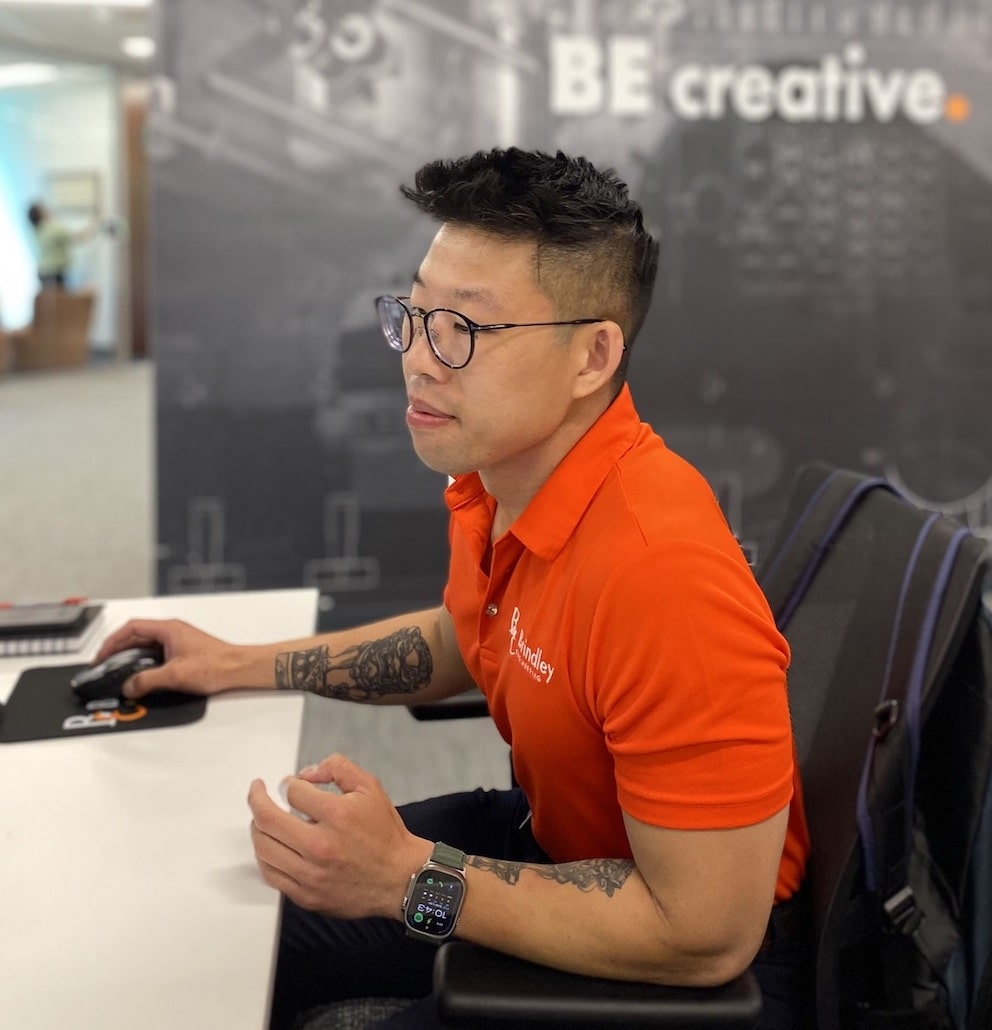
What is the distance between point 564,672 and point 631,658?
0.10 meters

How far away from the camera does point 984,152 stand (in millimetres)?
3426

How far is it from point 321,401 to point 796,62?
5.78ft

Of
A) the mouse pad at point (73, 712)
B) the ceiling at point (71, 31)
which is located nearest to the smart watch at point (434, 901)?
the mouse pad at point (73, 712)

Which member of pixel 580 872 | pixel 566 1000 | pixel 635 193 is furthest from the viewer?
pixel 635 193

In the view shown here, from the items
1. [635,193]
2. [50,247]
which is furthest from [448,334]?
[50,247]

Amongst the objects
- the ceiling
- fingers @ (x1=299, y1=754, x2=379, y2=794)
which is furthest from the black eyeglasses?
→ the ceiling

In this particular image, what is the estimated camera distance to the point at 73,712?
51.0 inches

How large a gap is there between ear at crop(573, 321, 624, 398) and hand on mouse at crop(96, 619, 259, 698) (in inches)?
23.1

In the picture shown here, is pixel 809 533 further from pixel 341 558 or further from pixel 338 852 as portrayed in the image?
pixel 341 558

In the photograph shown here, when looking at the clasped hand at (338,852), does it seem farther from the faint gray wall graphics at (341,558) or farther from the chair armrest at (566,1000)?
the faint gray wall graphics at (341,558)

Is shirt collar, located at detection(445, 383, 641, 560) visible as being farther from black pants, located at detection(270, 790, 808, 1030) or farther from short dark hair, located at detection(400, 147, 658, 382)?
black pants, located at detection(270, 790, 808, 1030)

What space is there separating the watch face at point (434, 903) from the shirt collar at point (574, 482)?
0.30 m

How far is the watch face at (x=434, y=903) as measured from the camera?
918mm

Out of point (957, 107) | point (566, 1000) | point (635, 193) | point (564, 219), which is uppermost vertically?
point (957, 107)
